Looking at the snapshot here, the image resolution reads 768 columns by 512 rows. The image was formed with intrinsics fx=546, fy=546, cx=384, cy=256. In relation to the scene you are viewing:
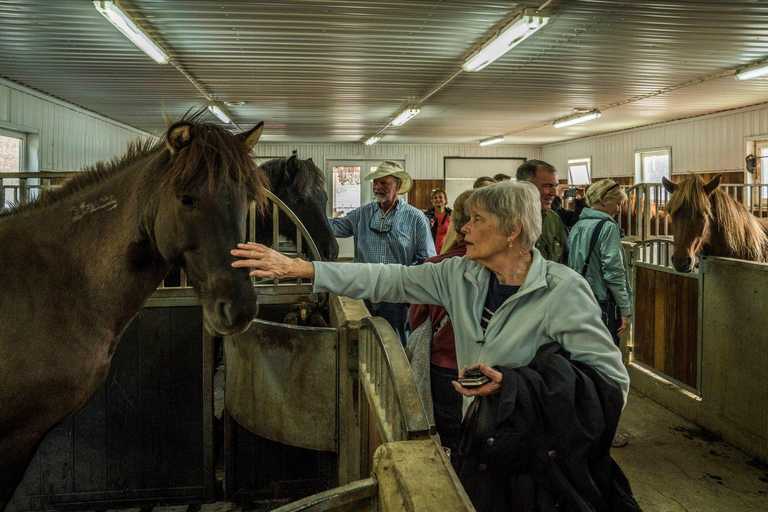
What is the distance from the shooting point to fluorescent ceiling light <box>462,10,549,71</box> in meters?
4.80

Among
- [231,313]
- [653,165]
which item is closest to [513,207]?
[231,313]

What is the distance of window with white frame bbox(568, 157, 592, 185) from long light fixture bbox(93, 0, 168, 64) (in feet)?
36.7

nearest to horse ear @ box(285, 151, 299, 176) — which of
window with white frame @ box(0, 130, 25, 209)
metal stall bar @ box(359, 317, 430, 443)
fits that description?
metal stall bar @ box(359, 317, 430, 443)

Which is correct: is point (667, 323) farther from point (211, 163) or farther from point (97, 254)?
point (97, 254)

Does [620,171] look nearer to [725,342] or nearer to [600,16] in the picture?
[600,16]

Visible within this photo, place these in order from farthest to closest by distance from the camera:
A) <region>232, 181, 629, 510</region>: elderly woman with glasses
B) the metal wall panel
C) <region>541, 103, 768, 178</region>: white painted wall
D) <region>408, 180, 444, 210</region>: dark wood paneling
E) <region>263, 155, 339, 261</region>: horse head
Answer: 1. the metal wall panel
2. <region>408, 180, 444, 210</region>: dark wood paneling
3. <region>541, 103, 768, 178</region>: white painted wall
4. <region>263, 155, 339, 261</region>: horse head
5. <region>232, 181, 629, 510</region>: elderly woman with glasses

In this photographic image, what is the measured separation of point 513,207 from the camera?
168 centimetres

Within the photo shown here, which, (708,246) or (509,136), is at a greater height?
(509,136)

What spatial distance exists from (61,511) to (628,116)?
11122 mm

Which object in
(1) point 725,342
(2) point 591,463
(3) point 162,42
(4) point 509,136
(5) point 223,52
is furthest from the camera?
(4) point 509,136

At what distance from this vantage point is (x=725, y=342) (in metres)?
3.69

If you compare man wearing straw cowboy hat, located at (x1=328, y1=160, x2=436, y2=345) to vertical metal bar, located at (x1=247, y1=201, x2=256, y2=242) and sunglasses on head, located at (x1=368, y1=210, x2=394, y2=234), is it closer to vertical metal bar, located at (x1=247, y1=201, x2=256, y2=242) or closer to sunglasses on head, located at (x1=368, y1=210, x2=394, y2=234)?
sunglasses on head, located at (x1=368, y1=210, x2=394, y2=234)

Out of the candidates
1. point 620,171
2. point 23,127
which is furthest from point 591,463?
point 620,171

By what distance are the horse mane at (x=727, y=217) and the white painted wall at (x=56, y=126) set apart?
20.3 feet
